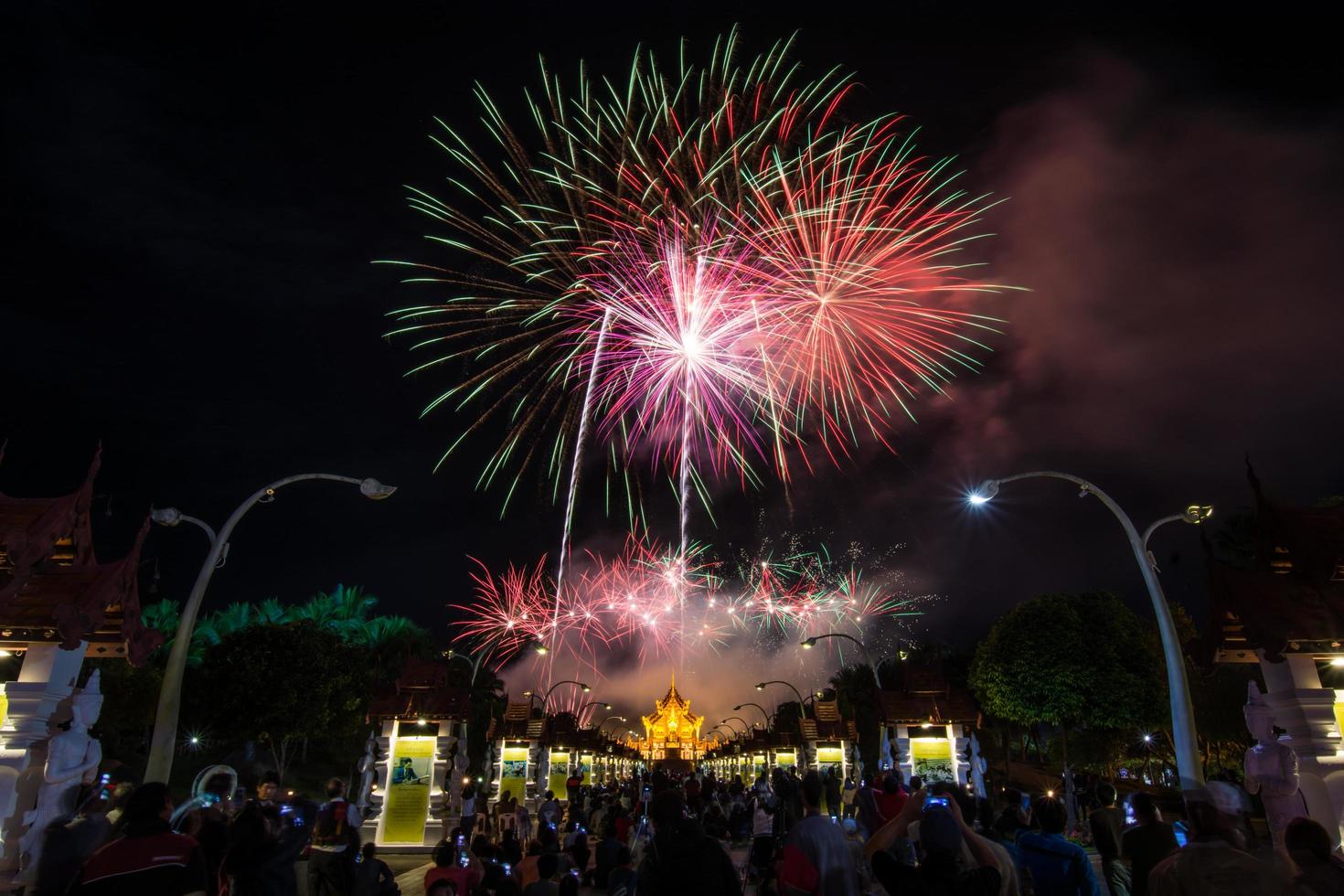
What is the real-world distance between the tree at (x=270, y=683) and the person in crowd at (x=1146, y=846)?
50.0 meters

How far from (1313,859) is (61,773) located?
16720 millimetres

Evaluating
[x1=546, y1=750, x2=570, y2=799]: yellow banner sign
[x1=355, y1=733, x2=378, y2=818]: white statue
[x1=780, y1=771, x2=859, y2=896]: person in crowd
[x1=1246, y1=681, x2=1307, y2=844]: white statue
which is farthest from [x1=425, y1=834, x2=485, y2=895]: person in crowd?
[x1=546, y1=750, x2=570, y2=799]: yellow banner sign

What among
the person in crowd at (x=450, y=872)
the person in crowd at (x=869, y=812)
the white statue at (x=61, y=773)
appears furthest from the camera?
the white statue at (x=61, y=773)

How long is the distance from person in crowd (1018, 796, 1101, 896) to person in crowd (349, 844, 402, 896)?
5.94m

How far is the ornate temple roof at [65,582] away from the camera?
45.0ft

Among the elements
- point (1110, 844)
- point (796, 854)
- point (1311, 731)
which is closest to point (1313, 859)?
point (1110, 844)

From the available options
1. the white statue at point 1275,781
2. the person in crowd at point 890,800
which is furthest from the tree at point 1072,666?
the person in crowd at point 890,800

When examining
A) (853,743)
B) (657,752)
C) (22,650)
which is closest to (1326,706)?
(22,650)

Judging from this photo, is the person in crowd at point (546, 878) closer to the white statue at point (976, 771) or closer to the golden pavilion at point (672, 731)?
the white statue at point (976, 771)

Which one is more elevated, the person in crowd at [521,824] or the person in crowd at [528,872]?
the person in crowd at [528,872]

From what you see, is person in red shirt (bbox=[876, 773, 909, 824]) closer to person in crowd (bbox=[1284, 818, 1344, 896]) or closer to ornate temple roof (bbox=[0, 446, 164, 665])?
person in crowd (bbox=[1284, 818, 1344, 896])

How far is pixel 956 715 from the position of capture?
27.3 meters

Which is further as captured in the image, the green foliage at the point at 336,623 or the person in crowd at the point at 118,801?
the green foliage at the point at 336,623

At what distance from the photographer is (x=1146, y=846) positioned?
663 centimetres
